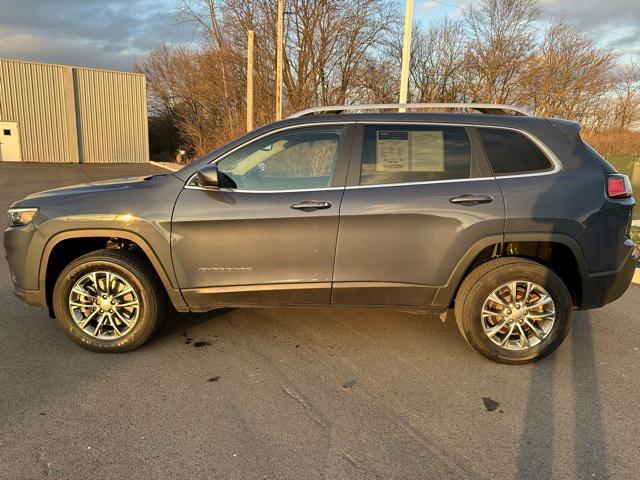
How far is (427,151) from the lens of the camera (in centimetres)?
353

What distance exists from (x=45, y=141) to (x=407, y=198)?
32.2m

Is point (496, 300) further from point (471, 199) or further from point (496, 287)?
point (471, 199)

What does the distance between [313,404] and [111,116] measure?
32.7m

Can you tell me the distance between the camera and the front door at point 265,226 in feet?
11.1

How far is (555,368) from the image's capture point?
351 centimetres

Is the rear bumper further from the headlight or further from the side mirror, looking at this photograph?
the headlight

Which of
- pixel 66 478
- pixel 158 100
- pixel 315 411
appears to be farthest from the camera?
pixel 158 100

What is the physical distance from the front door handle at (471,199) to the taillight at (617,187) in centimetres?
90

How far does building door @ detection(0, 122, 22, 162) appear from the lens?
92.4 feet

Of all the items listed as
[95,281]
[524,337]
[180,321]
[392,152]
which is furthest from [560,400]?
[95,281]

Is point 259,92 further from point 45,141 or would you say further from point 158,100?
point 158,100

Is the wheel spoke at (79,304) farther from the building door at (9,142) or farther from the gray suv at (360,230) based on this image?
the building door at (9,142)

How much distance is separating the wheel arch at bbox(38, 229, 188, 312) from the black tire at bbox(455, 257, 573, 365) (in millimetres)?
2170

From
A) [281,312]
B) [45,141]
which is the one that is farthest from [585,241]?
[45,141]
